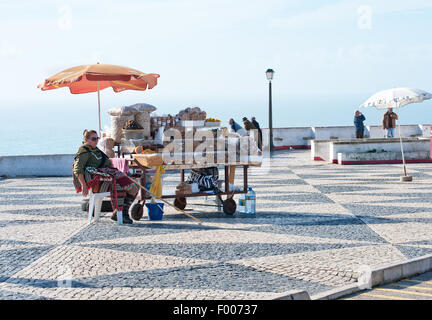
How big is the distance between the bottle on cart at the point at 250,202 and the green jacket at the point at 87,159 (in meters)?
2.43

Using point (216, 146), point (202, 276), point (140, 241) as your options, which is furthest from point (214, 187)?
point (202, 276)

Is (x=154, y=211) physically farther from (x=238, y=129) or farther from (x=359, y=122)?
(x=359, y=122)

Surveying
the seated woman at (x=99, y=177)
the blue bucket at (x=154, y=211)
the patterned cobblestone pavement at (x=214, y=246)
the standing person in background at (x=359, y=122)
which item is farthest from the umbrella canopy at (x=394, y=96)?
the standing person in background at (x=359, y=122)

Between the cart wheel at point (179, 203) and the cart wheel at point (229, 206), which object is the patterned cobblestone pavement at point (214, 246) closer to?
the cart wheel at point (229, 206)

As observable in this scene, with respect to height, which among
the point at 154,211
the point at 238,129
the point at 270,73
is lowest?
the point at 154,211

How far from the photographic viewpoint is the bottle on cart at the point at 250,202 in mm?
11391

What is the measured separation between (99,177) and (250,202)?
256cm

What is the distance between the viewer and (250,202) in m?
11.4

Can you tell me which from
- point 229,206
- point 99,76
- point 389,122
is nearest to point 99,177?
point 229,206

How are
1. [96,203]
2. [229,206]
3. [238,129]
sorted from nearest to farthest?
[96,203] < [229,206] < [238,129]

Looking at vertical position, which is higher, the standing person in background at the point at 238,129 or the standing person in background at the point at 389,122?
the standing person in background at the point at 389,122

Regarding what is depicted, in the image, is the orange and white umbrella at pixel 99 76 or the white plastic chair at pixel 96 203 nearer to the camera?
the white plastic chair at pixel 96 203

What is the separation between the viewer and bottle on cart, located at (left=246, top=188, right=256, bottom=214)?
11.4 m

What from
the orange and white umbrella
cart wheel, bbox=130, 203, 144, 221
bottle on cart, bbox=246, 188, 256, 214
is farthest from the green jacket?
bottle on cart, bbox=246, 188, 256, 214
